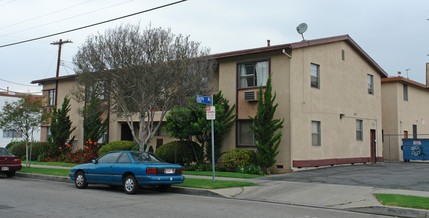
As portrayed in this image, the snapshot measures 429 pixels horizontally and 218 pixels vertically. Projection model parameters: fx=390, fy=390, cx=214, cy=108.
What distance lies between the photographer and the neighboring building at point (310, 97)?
60.6ft

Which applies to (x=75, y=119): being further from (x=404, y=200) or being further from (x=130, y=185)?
(x=404, y=200)

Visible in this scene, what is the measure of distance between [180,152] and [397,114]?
16253 mm

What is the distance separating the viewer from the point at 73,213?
27.8 ft

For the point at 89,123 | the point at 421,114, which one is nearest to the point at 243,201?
the point at 89,123

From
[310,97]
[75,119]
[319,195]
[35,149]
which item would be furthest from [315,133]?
[35,149]

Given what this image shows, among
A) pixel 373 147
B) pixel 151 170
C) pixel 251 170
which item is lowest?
pixel 251 170

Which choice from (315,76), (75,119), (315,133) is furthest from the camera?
(75,119)

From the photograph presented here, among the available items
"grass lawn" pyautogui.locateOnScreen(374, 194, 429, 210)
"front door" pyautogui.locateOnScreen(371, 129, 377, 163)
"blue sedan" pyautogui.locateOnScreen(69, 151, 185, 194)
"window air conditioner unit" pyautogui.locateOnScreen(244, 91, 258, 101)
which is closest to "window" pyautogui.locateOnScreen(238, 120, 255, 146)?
"window air conditioner unit" pyautogui.locateOnScreen(244, 91, 258, 101)

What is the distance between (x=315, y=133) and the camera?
65.1ft

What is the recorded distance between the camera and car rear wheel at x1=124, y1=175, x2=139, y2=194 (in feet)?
38.7

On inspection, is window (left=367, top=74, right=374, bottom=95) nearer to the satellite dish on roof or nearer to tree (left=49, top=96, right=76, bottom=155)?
the satellite dish on roof

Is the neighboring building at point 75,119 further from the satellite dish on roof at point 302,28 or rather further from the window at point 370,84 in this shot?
the window at point 370,84

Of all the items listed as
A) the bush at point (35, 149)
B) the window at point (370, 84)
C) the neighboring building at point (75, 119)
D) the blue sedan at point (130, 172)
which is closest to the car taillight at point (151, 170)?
the blue sedan at point (130, 172)

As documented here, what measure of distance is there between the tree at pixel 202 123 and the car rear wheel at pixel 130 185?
5841 millimetres
